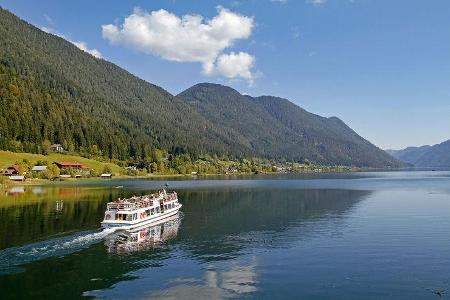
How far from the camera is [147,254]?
6981cm

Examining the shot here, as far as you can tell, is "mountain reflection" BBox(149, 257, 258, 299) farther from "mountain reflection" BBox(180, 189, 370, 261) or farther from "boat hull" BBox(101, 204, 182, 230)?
"boat hull" BBox(101, 204, 182, 230)

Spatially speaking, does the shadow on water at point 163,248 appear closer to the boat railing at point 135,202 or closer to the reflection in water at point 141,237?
the reflection in water at point 141,237

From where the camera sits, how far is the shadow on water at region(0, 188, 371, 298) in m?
52.9

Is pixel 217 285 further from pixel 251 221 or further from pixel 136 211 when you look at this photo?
pixel 251 221

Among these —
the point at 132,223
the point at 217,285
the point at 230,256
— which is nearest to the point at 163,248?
the point at 230,256

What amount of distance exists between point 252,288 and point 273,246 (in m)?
25.5

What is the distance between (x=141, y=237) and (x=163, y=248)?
12.8 meters

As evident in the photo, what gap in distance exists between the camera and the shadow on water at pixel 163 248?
52.9 metres

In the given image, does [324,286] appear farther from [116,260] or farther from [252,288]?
[116,260]

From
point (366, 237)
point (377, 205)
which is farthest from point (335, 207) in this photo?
point (366, 237)

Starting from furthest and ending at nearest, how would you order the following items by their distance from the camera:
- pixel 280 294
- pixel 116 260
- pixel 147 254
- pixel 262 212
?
pixel 262 212, pixel 147 254, pixel 116 260, pixel 280 294

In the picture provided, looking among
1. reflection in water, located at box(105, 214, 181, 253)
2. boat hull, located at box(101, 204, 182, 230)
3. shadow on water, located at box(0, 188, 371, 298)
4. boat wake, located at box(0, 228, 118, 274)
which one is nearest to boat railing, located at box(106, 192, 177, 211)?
boat hull, located at box(101, 204, 182, 230)

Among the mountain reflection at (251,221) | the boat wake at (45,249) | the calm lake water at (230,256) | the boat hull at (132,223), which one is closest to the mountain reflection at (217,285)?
the calm lake water at (230,256)

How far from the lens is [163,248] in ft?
246
